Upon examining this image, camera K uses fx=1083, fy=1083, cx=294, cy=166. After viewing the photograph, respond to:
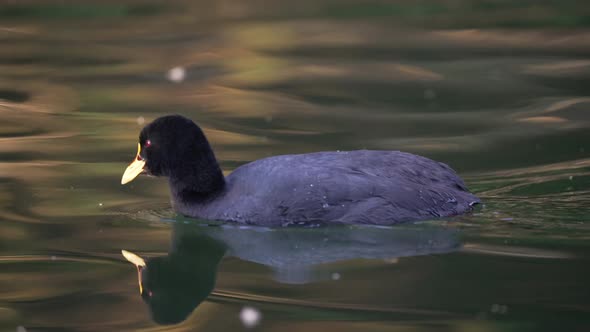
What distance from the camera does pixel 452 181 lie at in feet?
28.1

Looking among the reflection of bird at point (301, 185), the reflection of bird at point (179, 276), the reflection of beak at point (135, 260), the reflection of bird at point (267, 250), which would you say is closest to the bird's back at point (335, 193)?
the reflection of bird at point (301, 185)

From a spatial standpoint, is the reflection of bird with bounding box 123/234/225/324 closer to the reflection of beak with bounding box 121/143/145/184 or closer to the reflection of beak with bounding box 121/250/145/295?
the reflection of beak with bounding box 121/250/145/295

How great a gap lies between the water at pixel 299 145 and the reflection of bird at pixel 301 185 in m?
0.14

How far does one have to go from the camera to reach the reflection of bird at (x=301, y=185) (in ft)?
26.6

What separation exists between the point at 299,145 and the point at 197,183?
2629 millimetres

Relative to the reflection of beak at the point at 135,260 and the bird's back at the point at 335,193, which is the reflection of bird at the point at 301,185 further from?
the reflection of beak at the point at 135,260

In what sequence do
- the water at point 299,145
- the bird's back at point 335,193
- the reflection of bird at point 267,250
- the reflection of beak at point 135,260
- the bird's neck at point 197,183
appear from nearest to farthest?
1. the water at point 299,145
2. the reflection of bird at point 267,250
3. the reflection of beak at point 135,260
4. the bird's back at point 335,193
5. the bird's neck at point 197,183

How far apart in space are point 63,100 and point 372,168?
6.19 metres

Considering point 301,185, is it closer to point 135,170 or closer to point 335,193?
point 335,193

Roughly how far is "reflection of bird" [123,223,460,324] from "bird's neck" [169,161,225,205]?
0.23 meters

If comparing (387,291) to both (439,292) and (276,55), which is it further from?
(276,55)

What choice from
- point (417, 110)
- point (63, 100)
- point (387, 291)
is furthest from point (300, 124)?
point (387, 291)

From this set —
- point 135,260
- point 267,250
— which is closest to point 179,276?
point 135,260

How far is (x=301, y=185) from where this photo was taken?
8.10 meters
